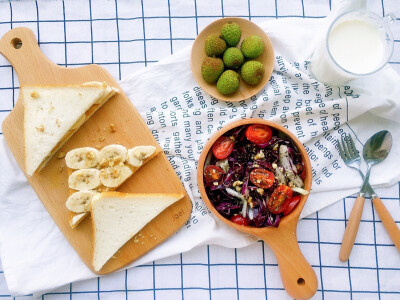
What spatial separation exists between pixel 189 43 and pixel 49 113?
2.26 feet

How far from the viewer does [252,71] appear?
5.62ft

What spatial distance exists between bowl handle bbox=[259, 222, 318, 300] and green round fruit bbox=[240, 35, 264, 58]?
2.42 ft

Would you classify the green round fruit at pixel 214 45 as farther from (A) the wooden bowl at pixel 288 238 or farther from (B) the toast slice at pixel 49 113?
(B) the toast slice at pixel 49 113

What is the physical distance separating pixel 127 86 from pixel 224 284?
3.24ft

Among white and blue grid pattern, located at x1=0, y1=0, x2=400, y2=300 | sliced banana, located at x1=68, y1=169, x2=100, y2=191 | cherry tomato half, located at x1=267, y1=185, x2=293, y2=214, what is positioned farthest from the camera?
white and blue grid pattern, located at x1=0, y1=0, x2=400, y2=300

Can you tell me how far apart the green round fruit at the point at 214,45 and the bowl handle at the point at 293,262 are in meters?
0.78

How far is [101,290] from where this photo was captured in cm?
188

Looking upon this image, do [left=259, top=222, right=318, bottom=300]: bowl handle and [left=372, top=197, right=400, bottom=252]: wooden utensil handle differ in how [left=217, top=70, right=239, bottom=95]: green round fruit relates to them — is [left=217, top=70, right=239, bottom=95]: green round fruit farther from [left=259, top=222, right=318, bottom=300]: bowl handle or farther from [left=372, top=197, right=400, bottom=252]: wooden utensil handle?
[left=372, top=197, right=400, bottom=252]: wooden utensil handle

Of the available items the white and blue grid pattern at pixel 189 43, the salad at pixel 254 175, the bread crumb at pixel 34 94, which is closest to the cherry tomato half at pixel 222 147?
the salad at pixel 254 175

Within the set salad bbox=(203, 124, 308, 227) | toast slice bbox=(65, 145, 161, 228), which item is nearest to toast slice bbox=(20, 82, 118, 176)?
toast slice bbox=(65, 145, 161, 228)

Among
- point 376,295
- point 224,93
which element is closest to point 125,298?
point 224,93

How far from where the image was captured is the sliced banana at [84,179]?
1754 millimetres

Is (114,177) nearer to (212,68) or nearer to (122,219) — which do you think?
(122,219)

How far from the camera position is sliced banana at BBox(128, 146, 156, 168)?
1773mm
